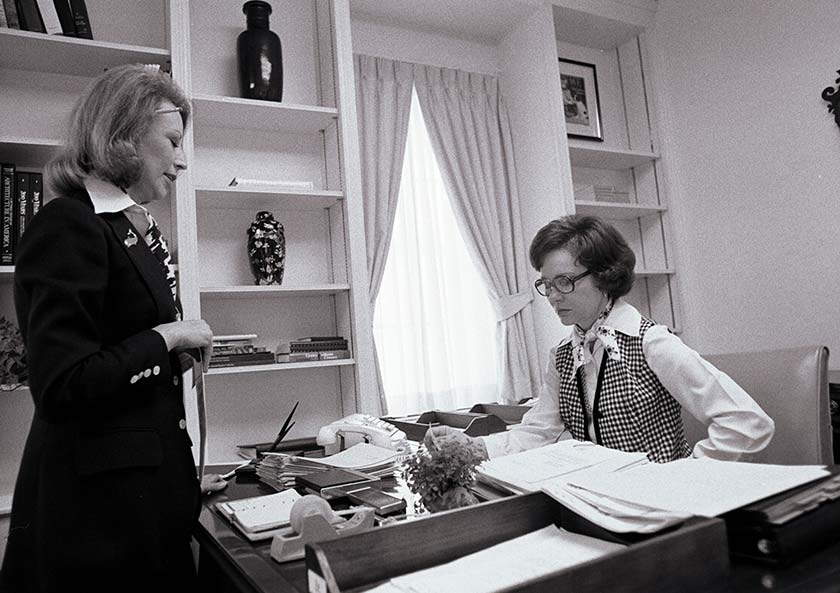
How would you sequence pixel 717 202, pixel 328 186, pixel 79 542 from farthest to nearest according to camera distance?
pixel 717 202
pixel 328 186
pixel 79 542

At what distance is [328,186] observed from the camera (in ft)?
10.8

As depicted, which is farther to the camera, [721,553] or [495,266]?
[495,266]

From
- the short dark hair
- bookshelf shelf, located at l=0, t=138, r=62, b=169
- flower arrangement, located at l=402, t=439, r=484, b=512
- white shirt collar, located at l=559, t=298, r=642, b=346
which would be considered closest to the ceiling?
bookshelf shelf, located at l=0, t=138, r=62, b=169

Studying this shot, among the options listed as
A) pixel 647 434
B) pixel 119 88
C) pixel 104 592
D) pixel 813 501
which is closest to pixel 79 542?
pixel 104 592

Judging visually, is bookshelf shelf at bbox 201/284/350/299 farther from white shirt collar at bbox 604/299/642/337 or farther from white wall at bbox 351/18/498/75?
white shirt collar at bbox 604/299/642/337

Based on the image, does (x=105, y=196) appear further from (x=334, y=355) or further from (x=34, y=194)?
(x=334, y=355)

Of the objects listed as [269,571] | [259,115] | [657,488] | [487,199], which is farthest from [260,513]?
[487,199]

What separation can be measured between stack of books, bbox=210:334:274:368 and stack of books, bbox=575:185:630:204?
2.03m

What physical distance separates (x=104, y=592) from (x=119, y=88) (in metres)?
0.94

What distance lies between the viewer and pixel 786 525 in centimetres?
73

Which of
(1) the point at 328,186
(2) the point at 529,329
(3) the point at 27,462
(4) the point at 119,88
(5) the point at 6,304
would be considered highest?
(1) the point at 328,186

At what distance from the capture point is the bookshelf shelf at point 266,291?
9.25 ft

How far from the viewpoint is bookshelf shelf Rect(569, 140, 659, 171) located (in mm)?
3795

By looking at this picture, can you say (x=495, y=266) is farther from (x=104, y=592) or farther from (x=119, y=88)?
(x=104, y=592)
